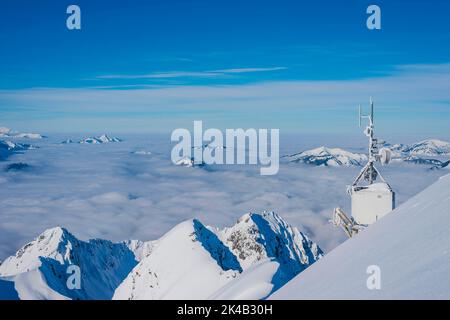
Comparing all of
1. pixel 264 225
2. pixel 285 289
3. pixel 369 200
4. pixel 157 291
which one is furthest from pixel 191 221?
pixel 285 289

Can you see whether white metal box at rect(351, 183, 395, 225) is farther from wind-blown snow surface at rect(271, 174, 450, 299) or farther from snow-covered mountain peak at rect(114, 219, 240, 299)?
snow-covered mountain peak at rect(114, 219, 240, 299)

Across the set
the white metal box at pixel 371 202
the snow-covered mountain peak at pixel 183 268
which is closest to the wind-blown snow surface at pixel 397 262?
the white metal box at pixel 371 202

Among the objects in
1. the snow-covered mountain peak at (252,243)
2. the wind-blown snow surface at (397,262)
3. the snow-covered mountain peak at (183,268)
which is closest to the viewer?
the wind-blown snow surface at (397,262)

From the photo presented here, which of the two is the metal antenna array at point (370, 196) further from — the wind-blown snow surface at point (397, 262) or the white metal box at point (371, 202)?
the wind-blown snow surface at point (397, 262)

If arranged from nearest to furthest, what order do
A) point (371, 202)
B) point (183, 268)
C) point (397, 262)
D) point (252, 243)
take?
point (397, 262)
point (371, 202)
point (183, 268)
point (252, 243)

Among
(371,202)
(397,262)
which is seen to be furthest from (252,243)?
(397,262)

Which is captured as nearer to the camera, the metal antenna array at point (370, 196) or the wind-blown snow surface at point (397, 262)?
the wind-blown snow surface at point (397, 262)

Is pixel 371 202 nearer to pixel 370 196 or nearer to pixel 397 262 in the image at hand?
pixel 370 196
